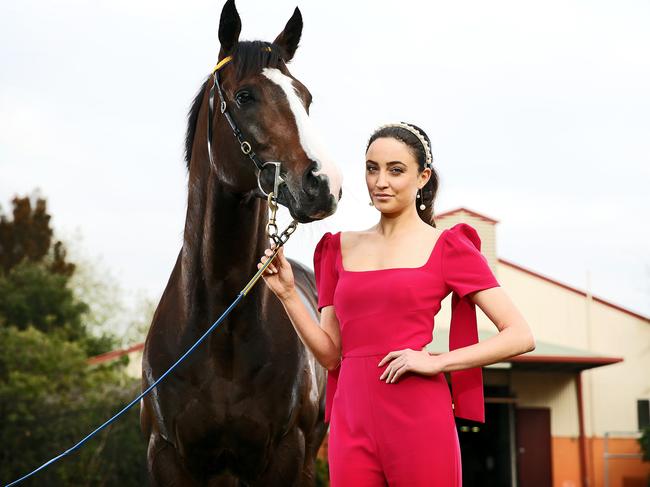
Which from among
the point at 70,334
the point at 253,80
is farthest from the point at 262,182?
the point at 70,334

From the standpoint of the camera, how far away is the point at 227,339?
3.87 meters

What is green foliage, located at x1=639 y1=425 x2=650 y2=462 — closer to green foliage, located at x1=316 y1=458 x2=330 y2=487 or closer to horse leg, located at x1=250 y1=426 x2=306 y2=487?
green foliage, located at x1=316 y1=458 x2=330 y2=487

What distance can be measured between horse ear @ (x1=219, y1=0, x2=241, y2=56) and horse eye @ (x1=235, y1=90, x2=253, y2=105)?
357 millimetres

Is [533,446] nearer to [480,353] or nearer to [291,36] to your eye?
[291,36]

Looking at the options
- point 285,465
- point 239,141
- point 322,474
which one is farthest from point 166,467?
point 322,474

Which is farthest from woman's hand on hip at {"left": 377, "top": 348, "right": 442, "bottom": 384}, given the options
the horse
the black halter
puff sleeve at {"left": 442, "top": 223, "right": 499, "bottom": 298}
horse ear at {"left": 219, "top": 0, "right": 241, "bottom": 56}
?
horse ear at {"left": 219, "top": 0, "right": 241, "bottom": 56}

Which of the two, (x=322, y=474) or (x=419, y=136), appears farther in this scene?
(x=322, y=474)

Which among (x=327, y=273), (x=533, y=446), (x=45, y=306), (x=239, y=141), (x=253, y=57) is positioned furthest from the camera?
(x=45, y=306)

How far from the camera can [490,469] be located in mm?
23391

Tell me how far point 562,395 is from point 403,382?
21.4m

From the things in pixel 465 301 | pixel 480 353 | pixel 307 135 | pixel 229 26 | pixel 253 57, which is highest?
pixel 229 26

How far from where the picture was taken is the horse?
12.1ft

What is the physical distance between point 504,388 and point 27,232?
986 inches

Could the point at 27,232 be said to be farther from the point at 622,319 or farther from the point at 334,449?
the point at 334,449
